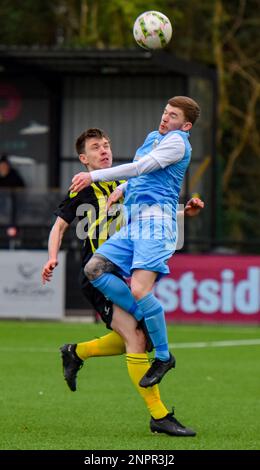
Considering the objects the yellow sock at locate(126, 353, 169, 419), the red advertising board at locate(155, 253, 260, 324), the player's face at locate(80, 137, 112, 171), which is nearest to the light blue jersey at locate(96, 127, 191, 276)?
the player's face at locate(80, 137, 112, 171)

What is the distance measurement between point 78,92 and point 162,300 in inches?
264

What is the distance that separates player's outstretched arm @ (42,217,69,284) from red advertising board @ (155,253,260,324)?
10192 mm

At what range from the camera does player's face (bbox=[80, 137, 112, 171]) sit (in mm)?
9117

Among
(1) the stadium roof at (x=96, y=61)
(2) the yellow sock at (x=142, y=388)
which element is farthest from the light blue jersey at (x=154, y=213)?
(1) the stadium roof at (x=96, y=61)

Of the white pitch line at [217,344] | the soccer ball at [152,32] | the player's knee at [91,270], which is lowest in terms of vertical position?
the white pitch line at [217,344]

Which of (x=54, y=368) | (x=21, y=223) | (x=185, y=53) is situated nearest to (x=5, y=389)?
(x=54, y=368)

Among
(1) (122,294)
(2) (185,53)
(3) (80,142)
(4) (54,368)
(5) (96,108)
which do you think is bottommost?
(4) (54,368)

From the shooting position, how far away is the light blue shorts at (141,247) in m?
8.55

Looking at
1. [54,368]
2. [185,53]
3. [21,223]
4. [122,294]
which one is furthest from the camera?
[185,53]

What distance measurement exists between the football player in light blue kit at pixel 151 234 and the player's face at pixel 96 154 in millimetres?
386

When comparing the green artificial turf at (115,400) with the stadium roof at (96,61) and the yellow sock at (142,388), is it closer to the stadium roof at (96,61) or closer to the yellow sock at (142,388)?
the yellow sock at (142,388)

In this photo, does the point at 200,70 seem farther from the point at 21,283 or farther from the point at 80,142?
the point at 80,142

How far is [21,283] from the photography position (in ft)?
63.6
